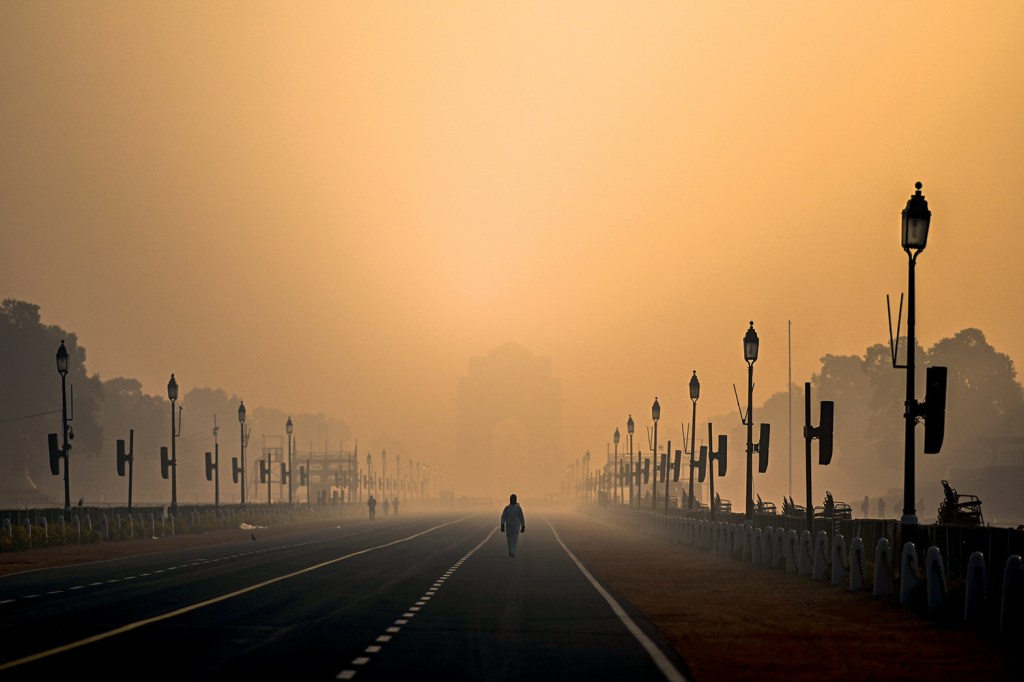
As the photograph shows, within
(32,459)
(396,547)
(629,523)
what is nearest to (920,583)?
(396,547)

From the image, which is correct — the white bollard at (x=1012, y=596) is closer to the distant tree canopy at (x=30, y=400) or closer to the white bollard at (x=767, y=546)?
the white bollard at (x=767, y=546)

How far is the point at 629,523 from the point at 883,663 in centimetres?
7224

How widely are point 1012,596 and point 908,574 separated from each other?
538 centimetres

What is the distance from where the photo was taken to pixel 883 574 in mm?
26188

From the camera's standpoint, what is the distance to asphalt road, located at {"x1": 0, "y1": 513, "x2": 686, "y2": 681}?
51.0 feet

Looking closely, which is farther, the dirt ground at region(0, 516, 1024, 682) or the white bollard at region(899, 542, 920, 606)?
the white bollard at region(899, 542, 920, 606)

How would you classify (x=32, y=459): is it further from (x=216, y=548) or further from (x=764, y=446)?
(x=764, y=446)

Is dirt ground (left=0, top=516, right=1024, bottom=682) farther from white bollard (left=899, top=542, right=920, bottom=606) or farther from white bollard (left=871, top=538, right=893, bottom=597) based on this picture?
white bollard (left=899, top=542, right=920, bottom=606)

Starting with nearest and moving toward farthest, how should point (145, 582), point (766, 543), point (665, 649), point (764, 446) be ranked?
point (665, 649), point (145, 582), point (766, 543), point (764, 446)

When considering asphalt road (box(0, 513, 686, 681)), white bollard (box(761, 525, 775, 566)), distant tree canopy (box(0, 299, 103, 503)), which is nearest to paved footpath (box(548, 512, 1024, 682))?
asphalt road (box(0, 513, 686, 681))

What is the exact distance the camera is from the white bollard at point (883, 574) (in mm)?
26031

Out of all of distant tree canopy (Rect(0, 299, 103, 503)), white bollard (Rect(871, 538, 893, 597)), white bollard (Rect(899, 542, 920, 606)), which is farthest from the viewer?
distant tree canopy (Rect(0, 299, 103, 503))

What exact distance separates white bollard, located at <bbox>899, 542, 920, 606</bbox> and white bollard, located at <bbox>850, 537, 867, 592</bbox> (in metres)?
3.25

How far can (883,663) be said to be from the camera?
54.2 ft
